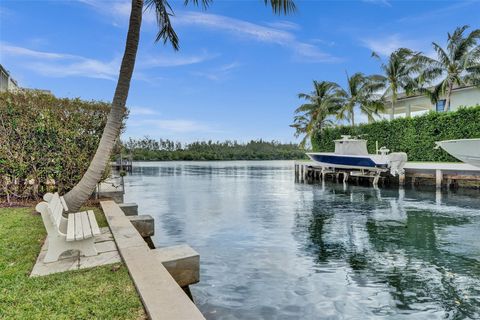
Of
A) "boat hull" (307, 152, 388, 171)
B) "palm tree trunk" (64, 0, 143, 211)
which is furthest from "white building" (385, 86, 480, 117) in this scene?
"palm tree trunk" (64, 0, 143, 211)

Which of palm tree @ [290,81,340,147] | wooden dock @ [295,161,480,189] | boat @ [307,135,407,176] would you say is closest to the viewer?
wooden dock @ [295,161,480,189]

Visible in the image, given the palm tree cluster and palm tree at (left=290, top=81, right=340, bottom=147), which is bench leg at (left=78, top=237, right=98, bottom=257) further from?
palm tree at (left=290, top=81, right=340, bottom=147)

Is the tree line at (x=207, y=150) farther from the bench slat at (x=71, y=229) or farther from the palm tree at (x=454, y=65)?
the bench slat at (x=71, y=229)

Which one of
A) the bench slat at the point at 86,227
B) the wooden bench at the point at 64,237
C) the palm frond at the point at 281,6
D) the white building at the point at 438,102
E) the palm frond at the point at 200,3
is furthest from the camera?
the white building at the point at 438,102

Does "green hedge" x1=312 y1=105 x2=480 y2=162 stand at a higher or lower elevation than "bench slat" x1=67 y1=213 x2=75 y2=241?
higher

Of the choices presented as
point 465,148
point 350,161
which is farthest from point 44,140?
point 350,161

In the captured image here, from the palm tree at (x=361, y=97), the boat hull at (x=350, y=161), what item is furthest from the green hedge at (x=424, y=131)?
the palm tree at (x=361, y=97)

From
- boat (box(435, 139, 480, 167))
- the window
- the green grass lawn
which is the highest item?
the window

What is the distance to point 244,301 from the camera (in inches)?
176

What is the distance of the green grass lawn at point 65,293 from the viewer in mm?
2861

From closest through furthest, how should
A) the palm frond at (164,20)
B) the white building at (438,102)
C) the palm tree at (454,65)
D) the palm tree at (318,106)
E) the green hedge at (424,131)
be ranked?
the palm frond at (164,20) → the green hedge at (424,131) → the palm tree at (454,65) → the white building at (438,102) → the palm tree at (318,106)

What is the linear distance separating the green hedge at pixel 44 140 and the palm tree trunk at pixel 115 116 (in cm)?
251

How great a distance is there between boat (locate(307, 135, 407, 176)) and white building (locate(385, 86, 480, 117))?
10.1m

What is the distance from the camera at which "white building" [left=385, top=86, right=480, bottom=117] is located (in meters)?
26.8
